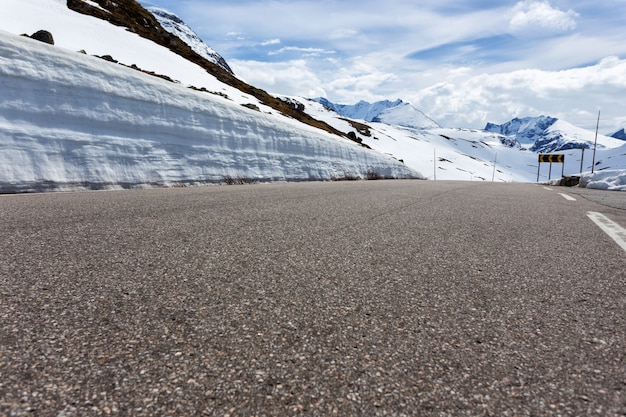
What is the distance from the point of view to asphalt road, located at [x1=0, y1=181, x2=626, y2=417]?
56.2 inches

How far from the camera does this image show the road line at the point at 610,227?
4.24 m

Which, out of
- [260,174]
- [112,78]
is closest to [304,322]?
[112,78]

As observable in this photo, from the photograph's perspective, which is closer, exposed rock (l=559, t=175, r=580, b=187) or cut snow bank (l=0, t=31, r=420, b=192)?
cut snow bank (l=0, t=31, r=420, b=192)

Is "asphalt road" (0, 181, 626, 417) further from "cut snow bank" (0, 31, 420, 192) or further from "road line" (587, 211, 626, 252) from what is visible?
"cut snow bank" (0, 31, 420, 192)

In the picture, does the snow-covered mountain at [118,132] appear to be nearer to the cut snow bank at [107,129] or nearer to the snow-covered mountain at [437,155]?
the cut snow bank at [107,129]

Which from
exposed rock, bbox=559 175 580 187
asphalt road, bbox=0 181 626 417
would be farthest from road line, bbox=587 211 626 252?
exposed rock, bbox=559 175 580 187

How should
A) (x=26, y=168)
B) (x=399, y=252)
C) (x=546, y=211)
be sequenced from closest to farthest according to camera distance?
(x=399, y=252), (x=546, y=211), (x=26, y=168)

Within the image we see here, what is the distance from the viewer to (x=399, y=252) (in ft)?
11.2

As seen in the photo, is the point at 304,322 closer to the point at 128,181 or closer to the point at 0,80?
the point at 128,181

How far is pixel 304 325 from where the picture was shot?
6.46 feet

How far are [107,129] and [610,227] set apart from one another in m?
10.7

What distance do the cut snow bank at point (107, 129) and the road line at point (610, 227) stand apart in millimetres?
9448

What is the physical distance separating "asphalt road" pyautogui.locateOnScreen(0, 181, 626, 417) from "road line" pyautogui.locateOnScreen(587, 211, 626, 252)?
464 millimetres

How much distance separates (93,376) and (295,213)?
4.02 meters
